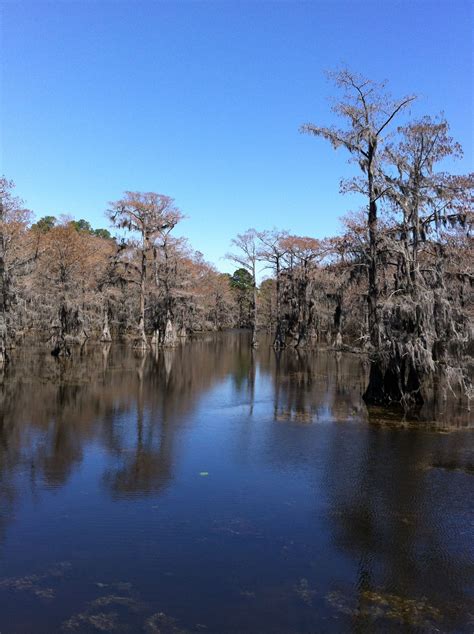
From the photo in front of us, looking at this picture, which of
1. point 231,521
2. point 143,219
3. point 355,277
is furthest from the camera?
point 143,219

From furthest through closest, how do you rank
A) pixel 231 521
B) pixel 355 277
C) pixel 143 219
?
pixel 143 219, pixel 355 277, pixel 231 521

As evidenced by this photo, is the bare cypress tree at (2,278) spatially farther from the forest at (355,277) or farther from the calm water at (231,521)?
the calm water at (231,521)

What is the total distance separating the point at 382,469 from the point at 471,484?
1755mm

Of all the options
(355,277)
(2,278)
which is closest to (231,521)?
(355,277)

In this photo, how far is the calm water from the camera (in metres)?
5.98

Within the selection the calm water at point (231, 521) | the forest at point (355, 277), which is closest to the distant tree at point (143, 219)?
the forest at point (355, 277)

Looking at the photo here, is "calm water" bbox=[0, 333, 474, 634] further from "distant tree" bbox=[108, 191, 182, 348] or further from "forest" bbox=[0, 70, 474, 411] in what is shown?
"distant tree" bbox=[108, 191, 182, 348]

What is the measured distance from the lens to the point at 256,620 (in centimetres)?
578

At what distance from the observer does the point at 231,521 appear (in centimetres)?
852

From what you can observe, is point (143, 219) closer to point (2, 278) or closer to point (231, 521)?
point (2, 278)

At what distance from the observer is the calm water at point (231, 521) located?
19.6ft

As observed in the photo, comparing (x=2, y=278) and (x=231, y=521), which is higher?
(x=2, y=278)

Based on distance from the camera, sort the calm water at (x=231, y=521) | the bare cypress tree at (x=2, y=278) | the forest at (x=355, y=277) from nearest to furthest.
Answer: the calm water at (x=231, y=521) → the forest at (x=355, y=277) → the bare cypress tree at (x=2, y=278)

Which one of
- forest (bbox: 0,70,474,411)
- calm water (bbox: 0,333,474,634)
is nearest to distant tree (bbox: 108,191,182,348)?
forest (bbox: 0,70,474,411)
